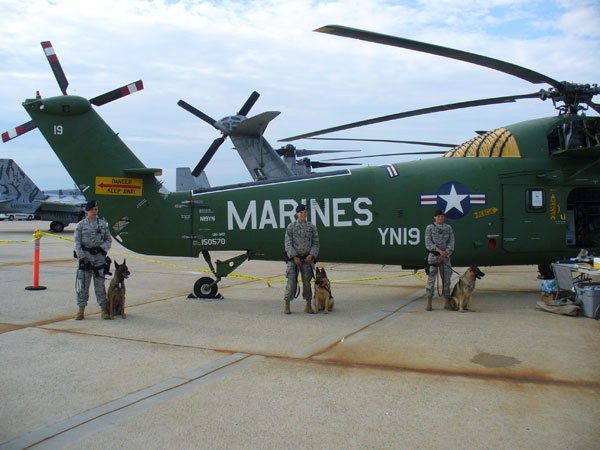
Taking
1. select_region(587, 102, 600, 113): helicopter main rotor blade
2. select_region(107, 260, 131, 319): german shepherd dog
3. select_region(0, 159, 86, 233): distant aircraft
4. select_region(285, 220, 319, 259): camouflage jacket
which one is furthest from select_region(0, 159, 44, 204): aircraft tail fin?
select_region(587, 102, 600, 113): helicopter main rotor blade

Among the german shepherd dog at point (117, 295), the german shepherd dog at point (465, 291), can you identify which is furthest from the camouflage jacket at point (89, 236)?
the german shepherd dog at point (465, 291)

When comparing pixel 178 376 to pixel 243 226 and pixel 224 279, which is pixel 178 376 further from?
pixel 224 279

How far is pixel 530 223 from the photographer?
28.8 ft

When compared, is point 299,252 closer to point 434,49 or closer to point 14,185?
point 434,49

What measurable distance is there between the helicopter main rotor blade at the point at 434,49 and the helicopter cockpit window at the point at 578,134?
191 centimetres

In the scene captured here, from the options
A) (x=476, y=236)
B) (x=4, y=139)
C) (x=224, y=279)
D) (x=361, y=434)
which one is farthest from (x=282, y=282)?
(x=361, y=434)

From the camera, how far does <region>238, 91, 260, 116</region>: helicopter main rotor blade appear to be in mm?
13147

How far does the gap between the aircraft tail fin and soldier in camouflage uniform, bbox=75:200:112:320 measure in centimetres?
2679

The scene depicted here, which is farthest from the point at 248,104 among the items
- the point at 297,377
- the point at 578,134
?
the point at 297,377

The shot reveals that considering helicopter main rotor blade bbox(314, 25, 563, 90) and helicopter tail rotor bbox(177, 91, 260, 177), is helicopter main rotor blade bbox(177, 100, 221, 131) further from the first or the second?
helicopter main rotor blade bbox(314, 25, 563, 90)

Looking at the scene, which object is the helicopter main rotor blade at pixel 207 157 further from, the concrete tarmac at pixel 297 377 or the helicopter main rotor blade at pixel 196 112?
the concrete tarmac at pixel 297 377

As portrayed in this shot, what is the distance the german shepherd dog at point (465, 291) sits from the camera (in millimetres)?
7496

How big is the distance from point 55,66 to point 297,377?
7.16 m

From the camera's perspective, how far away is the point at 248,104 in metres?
13.4
